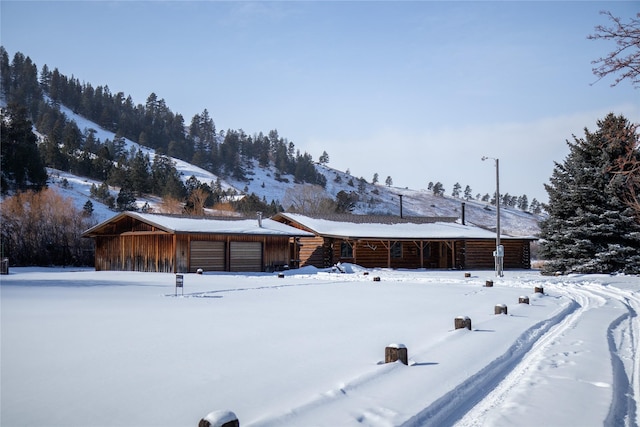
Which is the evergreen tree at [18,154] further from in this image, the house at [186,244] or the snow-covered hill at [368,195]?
the snow-covered hill at [368,195]

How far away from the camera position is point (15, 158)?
188ft

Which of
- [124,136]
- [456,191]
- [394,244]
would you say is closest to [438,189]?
[456,191]

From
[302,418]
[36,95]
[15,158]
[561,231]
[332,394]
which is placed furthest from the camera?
[36,95]

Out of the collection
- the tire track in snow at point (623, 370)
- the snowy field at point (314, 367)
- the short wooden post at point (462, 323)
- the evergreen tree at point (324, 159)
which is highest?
the evergreen tree at point (324, 159)

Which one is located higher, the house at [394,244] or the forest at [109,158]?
the forest at [109,158]

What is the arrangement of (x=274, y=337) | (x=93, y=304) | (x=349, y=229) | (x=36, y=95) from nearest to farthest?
(x=274, y=337) → (x=93, y=304) → (x=349, y=229) → (x=36, y=95)

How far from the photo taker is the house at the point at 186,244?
31219 mm

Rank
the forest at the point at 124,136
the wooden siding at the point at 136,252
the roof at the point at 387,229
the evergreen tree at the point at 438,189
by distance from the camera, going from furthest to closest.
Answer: the evergreen tree at the point at 438,189 < the forest at the point at 124,136 < the roof at the point at 387,229 < the wooden siding at the point at 136,252

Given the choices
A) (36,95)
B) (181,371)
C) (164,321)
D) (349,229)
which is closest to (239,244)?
(349,229)

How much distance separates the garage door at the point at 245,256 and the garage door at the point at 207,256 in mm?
693

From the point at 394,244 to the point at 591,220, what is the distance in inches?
559

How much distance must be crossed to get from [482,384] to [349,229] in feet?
111

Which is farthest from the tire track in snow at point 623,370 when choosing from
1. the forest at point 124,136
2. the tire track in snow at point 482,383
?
the forest at point 124,136

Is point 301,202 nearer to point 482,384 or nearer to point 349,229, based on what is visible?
point 349,229
